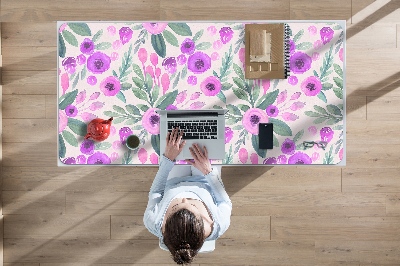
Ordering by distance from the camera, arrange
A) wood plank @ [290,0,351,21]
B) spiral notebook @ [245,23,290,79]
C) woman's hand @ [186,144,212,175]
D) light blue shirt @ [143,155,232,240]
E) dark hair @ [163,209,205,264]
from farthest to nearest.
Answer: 1. wood plank @ [290,0,351,21]
2. spiral notebook @ [245,23,290,79]
3. woman's hand @ [186,144,212,175]
4. light blue shirt @ [143,155,232,240]
5. dark hair @ [163,209,205,264]

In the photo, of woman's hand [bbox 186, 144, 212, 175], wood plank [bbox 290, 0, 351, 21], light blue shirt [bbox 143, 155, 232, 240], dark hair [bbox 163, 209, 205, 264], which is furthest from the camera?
wood plank [bbox 290, 0, 351, 21]

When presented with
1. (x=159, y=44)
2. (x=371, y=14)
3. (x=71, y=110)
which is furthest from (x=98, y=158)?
(x=371, y=14)

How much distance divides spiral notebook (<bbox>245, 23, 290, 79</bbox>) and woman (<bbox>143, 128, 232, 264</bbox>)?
563 mm

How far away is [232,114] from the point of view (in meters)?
2.30

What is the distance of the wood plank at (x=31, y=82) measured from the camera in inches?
94.4

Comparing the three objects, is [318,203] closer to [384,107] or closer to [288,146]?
[288,146]

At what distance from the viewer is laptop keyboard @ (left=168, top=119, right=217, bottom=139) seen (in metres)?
2.14

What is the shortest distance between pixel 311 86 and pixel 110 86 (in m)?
1.13

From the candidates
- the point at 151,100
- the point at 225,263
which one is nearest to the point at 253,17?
the point at 151,100

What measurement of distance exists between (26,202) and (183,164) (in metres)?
0.99

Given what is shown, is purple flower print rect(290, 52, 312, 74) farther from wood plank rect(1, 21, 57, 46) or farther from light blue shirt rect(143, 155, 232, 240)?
wood plank rect(1, 21, 57, 46)

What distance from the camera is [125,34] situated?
2301mm

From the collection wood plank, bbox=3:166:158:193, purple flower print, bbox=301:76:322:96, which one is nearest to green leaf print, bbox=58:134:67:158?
wood plank, bbox=3:166:158:193

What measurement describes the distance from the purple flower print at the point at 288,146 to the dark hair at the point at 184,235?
87 cm
